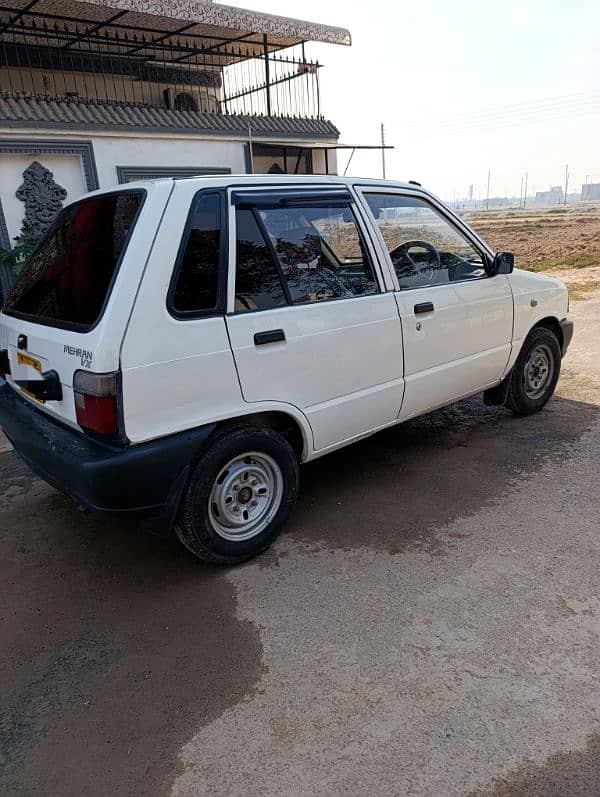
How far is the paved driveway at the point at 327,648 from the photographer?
2.00m

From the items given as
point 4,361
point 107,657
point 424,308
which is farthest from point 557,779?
point 4,361

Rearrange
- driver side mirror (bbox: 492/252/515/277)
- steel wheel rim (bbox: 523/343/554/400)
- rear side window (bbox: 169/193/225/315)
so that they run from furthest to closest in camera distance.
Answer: steel wheel rim (bbox: 523/343/554/400)
driver side mirror (bbox: 492/252/515/277)
rear side window (bbox: 169/193/225/315)

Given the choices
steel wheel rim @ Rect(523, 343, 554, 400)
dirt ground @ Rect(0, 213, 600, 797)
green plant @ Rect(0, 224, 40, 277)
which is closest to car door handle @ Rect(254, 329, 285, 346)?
dirt ground @ Rect(0, 213, 600, 797)

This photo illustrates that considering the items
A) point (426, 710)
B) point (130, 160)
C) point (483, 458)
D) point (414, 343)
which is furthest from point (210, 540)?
point (130, 160)

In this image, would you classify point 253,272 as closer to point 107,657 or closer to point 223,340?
point 223,340

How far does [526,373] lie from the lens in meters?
4.88

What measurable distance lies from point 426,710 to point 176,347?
180 centimetres

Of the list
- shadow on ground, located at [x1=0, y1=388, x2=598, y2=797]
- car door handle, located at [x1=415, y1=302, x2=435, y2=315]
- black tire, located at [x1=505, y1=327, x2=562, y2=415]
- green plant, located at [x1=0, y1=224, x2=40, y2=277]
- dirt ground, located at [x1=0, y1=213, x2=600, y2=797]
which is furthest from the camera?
green plant, located at [x1=0, y1=224, x2=40, y2=277]

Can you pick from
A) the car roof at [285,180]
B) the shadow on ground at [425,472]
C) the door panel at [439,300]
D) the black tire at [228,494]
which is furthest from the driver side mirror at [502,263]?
the black tire at [228,494]

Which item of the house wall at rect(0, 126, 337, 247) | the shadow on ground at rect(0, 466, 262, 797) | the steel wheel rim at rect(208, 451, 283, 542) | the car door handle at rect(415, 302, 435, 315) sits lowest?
the shadow on ground at rect(0, 466, 262, 797)

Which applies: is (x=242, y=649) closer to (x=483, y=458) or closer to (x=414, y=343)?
(x=414, y=343)

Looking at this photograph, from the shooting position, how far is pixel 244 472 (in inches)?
121

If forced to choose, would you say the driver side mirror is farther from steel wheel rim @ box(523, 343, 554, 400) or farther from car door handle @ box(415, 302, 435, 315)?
steel wheel rim @ box(523, 343, 554, 400)

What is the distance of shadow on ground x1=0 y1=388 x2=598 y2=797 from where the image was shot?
83.3 inches
